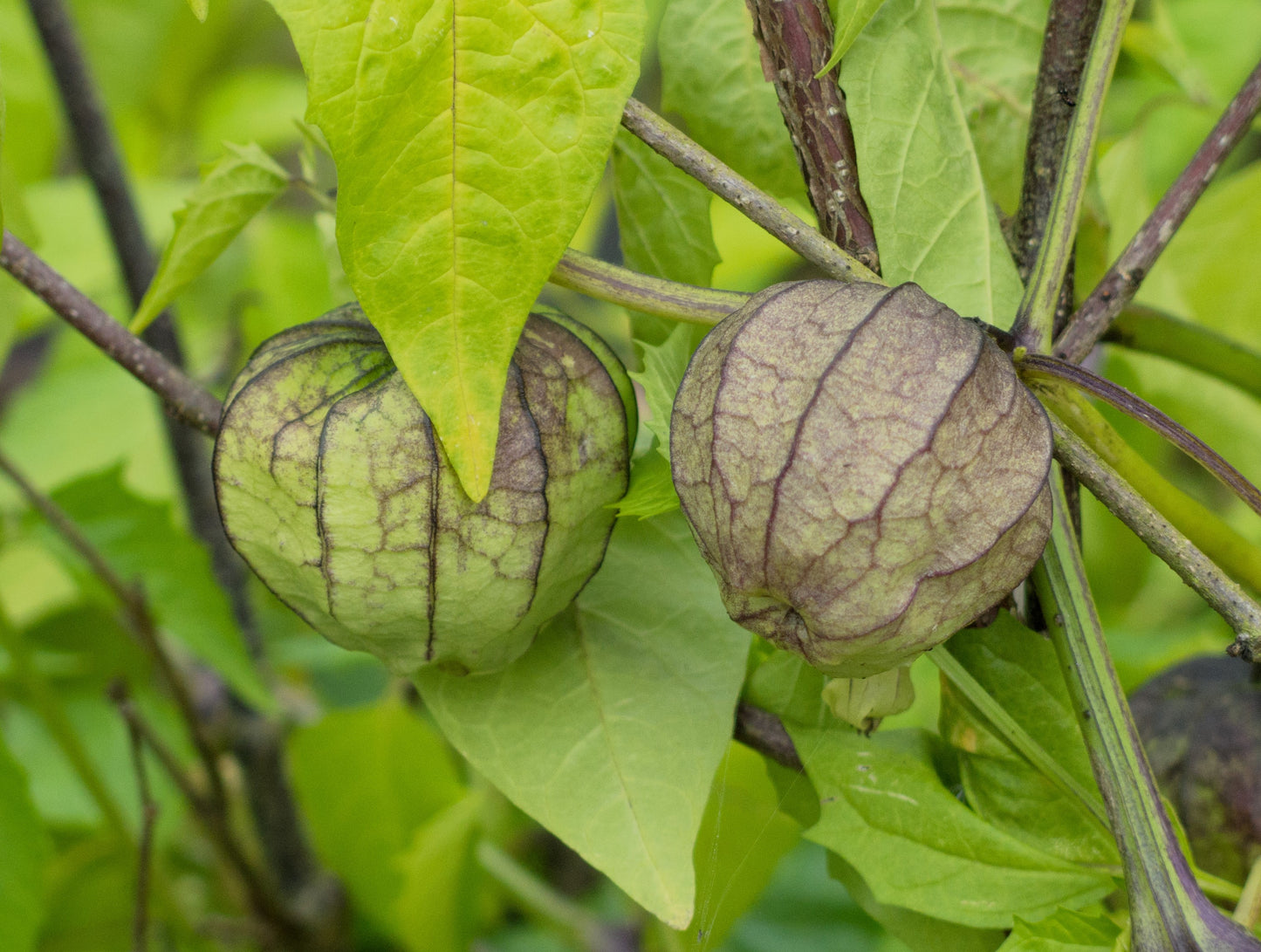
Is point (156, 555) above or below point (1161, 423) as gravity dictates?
below

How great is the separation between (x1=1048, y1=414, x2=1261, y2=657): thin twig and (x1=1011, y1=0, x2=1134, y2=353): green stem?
0.15 ft

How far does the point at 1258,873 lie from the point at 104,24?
1.18 m

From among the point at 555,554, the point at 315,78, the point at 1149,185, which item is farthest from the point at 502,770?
the point at 1149,185

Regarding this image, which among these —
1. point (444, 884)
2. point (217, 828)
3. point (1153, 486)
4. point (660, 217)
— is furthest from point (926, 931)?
point (217, 828)

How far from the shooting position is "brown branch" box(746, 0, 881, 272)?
Answer: 1.21 ft

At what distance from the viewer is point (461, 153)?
29 cm

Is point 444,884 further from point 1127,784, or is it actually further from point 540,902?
point 1127,784

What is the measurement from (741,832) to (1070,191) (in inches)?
14.8

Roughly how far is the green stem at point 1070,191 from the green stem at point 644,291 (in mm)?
87

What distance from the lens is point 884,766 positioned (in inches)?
15.7

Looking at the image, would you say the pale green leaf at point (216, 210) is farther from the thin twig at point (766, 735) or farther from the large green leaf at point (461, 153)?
the thin twig at point (766, 735)

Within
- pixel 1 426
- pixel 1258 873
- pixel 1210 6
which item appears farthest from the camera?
pixel 1210 6

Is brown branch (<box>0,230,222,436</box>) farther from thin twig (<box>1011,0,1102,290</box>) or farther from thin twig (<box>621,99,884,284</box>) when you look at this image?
thin twig (<box>1011,0,1102,290</box>)

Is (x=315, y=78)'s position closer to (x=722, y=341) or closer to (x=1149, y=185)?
(x=722, y=341)
